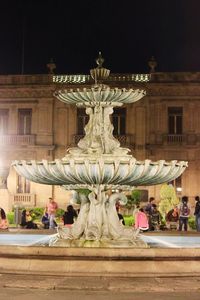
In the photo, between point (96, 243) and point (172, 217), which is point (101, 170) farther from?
point (172, 217)

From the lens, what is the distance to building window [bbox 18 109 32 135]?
3269 cm

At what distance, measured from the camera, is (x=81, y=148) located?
1041cm

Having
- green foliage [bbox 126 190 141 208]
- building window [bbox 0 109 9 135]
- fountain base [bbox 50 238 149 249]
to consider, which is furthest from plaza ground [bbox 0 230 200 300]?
building window [bbox 0 109 9 135]

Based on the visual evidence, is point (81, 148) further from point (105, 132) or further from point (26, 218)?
point (26, 218)

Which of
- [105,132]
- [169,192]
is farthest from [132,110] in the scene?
[105,132]

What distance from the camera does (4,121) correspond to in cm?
3306

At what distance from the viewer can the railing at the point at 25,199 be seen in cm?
3162

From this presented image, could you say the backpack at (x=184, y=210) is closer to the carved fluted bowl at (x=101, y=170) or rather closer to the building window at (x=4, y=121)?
the carved fluted bowl at (x=101, y=170)

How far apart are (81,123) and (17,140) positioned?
3360 millimetres

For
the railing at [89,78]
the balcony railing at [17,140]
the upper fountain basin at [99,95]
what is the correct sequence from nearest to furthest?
the upper fountain basin at [99,95]
the railing at [89,78]
the balcony railing at [17,140]

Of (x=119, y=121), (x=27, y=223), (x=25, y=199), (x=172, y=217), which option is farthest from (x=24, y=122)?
(x=27, y=223)

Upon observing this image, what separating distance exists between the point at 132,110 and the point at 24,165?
897 inches

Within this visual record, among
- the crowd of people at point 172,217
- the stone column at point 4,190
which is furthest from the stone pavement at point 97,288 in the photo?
the stone column at point 4,190

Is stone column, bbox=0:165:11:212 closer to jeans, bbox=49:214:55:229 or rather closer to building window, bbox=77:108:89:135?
building window, bbox=77:108:89:135
